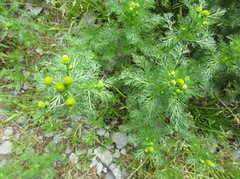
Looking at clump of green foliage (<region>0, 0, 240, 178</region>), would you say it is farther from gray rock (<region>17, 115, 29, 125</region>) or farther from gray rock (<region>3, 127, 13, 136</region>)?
gray rock (<region>3, 127, 13, 136</region>)

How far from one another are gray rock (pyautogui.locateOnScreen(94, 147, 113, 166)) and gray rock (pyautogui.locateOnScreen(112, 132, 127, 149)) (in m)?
0.18

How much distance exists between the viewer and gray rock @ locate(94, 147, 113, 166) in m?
2.61

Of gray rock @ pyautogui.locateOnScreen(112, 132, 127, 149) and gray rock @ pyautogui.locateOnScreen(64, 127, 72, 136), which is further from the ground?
gray rock @ pyautogui.locateOnScreen(112, 132, 127, 149)

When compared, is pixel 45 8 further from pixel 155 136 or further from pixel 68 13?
pixel 155 136

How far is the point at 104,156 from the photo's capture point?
2.63 metres

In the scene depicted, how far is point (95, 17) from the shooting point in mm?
3094

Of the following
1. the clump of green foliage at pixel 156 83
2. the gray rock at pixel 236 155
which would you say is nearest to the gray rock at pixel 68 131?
the clump of green foliage at pixel 156 83

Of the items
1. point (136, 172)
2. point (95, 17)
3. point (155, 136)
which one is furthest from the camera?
point (95, 17)

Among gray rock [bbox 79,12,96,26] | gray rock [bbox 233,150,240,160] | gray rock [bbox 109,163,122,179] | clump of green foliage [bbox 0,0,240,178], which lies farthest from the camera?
gray rock [bbox 79,12,96,26]

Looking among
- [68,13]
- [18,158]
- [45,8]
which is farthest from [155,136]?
[45,8]

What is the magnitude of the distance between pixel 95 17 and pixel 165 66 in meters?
1.77

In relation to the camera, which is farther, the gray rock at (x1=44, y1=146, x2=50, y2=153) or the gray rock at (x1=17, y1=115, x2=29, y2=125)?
the gray rock at (x1=17, y1=115, x2=29, y2=125)

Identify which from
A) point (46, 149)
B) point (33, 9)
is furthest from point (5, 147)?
point (33, 9)

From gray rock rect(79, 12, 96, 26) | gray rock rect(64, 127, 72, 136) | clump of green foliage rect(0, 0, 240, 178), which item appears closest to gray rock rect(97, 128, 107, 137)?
clump of green foliage rect(0, 0, 240, 178)
